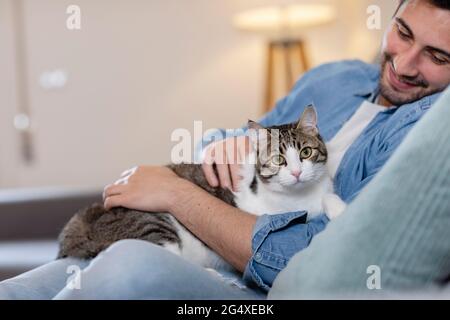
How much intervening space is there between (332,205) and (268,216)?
0.14 metres

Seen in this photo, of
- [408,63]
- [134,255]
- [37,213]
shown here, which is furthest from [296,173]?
[37,213]

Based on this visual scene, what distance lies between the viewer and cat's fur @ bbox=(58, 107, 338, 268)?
3.93 ft

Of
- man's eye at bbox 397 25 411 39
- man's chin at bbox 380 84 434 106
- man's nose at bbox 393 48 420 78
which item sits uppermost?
man's eye at bbox 397 25 411 39

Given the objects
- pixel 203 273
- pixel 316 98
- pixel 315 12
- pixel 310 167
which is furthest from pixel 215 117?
pixel 203 273

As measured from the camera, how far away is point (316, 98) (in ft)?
4.95

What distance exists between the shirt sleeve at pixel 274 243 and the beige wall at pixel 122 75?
2443 mm

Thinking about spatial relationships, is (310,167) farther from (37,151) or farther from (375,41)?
(37,151)

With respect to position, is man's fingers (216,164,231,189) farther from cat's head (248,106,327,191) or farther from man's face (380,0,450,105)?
man's face (380,0,450,105)

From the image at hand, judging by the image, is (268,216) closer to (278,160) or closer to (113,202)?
(278,160)

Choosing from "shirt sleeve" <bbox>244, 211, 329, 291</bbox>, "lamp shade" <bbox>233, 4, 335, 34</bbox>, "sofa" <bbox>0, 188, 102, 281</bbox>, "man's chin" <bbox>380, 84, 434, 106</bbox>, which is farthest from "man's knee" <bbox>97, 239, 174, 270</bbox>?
"lamp shade" <bbox>233, 4, 335, 34</bbox>

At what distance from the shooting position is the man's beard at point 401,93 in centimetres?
125

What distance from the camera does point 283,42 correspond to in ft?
9.73

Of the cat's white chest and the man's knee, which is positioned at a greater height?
the man's knee

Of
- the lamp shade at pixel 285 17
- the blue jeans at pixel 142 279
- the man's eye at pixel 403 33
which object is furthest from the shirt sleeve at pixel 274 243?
the lamp shade at pixel 285 17
